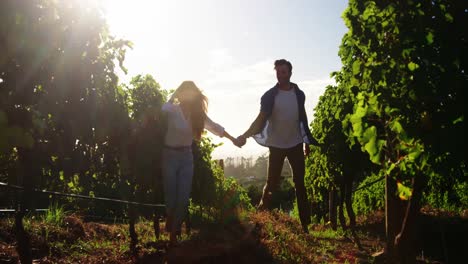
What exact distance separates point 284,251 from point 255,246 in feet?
1.45

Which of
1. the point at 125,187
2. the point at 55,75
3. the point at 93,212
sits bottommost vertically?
the point at 93,212

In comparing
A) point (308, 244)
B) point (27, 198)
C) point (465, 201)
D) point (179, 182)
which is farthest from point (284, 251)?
point (465, 201)

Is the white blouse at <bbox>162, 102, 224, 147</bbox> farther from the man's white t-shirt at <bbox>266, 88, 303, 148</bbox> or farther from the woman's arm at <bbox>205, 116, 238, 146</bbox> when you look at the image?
the man's white t-shirt at <bbox>266, 88, 303, 148</bbox>

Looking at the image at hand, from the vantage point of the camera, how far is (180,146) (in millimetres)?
6141

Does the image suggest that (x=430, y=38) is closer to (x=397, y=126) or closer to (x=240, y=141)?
(x=397, y=126)

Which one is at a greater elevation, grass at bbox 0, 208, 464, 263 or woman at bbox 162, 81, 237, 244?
woman at bbox 162, 81, 237, 244

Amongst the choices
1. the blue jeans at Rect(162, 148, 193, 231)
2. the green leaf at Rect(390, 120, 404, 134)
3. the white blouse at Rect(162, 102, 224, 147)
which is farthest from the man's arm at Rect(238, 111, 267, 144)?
the green leaf at Rect(390, 120, 404, 134)

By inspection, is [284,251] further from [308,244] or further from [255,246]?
[308,244]

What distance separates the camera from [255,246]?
19.2 feet

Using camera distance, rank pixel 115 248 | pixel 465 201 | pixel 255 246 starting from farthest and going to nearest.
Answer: pixel 465 201 < pixel 115 248 < pixel 255 246

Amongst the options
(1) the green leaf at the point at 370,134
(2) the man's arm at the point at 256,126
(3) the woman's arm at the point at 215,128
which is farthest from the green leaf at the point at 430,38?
(2) the man's arm at the point at 256,126

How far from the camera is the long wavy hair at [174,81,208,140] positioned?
251 inches

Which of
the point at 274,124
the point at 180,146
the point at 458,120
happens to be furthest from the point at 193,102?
the point at 458,120

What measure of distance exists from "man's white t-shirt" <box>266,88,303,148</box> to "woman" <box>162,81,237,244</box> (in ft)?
5.33
